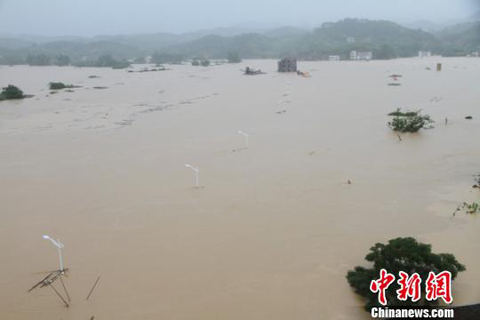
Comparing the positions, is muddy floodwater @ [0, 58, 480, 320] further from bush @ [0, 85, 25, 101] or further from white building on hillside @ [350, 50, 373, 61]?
white building on hillside @ [350, 50, 373, 61]

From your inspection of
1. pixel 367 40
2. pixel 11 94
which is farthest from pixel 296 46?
pixel 11 94

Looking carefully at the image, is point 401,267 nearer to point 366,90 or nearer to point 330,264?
point 330,264

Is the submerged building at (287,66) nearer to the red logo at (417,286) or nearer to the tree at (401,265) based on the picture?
the tree at (401,265)

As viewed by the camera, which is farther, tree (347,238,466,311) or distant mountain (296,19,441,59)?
distant mountain (296,19,441,59)

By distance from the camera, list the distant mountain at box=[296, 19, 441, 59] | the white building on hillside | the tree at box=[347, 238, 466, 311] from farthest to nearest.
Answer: the distant mountain at box=[296, 19, 441, 59] → the white building on hillside → the tree at box=[347, 238, 466, 311]

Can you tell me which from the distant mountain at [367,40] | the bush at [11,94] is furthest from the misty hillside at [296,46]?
the bush at [11,94]

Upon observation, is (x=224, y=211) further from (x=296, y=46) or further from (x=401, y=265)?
(x=296, y=46)

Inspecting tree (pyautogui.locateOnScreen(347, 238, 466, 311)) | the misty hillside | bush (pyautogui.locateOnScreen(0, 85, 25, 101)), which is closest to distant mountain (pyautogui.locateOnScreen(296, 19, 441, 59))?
the misty hillside

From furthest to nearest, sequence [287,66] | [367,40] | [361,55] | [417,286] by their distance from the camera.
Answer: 1. [367,40]
2. [361,55]
3. [287,66]
4. [417,286]
